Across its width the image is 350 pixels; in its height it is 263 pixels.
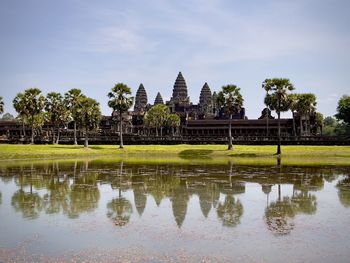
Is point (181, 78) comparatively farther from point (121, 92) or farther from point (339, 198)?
point (339, 198)

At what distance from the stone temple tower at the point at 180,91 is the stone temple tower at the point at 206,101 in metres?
5.78

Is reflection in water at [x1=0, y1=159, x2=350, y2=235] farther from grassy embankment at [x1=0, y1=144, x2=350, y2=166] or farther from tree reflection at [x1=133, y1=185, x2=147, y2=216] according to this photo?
grassy embankment at [x1=0, y1=144, x2=350, y2=166]

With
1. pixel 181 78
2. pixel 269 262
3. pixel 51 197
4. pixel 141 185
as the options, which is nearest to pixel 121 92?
pixel 141 185

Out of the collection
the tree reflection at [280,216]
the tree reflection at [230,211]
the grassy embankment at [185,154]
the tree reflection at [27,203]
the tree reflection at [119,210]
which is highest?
the grassy embankment at [185,154]

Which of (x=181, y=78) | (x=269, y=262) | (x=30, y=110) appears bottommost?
(x=269, y=262)

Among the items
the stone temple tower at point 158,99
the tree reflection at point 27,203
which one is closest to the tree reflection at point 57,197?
the tree reflection at point 27,203

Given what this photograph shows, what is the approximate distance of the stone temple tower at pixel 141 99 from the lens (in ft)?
581

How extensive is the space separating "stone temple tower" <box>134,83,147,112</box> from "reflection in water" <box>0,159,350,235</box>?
462 feet

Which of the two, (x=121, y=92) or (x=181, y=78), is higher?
(x=181, y=78)

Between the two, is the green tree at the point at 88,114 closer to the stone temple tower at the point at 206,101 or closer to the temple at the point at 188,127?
the temple at the point at 188,127

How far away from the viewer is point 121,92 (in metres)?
79.7

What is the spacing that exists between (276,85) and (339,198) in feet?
151

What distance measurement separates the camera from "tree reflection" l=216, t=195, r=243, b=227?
17.3m

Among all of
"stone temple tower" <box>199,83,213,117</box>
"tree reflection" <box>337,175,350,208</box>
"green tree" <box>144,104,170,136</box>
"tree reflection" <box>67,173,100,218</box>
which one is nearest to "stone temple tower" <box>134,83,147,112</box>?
"stone temple tower" <box>199,83,213,117</box>
